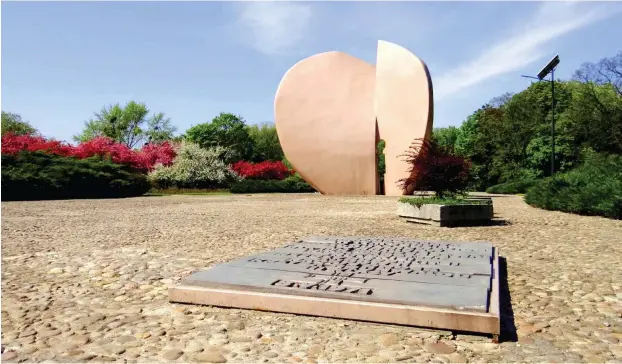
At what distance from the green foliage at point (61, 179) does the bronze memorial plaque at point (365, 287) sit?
1775cm

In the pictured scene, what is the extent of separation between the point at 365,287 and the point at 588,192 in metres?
9.76

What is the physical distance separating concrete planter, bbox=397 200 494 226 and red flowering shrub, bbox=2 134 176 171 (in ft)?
69.6

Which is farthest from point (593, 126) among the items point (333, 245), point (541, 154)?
point (333, 245)

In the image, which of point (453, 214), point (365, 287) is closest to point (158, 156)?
point (453, 214)

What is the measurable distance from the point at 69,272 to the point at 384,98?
15592 mm

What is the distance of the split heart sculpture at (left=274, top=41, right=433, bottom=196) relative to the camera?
18.5 m

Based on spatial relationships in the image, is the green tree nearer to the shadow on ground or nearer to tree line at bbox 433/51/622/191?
tree line at bbox 433/51/622/191

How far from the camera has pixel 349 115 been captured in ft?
63.7

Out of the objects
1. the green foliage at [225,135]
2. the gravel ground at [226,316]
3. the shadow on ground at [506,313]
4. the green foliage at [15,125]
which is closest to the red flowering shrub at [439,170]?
the gravel ground at [226,316]

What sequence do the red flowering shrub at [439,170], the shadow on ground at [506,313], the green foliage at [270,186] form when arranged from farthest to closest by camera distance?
the green foliage at [270,186] < the red flowering shrub at [439,170] < the shadow on ground at [506,313]

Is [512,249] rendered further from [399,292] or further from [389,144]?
[389,144]

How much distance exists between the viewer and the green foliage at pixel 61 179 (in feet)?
61.5

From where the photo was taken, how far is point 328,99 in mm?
19656

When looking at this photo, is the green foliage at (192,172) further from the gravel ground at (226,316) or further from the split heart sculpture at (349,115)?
the gravel ground at (226,316)
